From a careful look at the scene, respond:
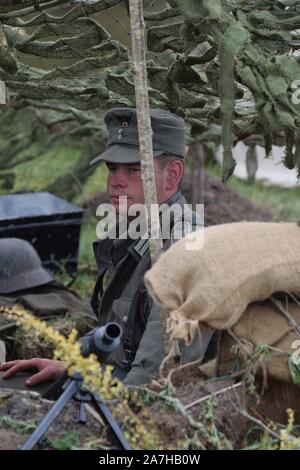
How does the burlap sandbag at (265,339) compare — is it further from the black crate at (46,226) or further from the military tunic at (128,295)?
the black crate at (46,226)

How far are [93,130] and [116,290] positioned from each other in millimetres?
3350

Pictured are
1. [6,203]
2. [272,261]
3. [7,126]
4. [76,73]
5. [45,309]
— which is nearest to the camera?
[272,261]

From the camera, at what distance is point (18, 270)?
6.86 meters

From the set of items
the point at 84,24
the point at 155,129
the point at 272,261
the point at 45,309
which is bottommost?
the point at 45,309

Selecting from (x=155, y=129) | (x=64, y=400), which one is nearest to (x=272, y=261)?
(x=64, y=400)

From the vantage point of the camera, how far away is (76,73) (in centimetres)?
518

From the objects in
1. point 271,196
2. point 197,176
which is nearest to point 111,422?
point 197,176

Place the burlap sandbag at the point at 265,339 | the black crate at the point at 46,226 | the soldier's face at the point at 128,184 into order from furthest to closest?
the black crate at the point at 46,226 < the soldier's face at the point at 128,184 < the burlap sandbag at the point at 265,339

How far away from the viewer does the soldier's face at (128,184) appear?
4855mm

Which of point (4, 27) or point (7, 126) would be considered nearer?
point (4, 27)

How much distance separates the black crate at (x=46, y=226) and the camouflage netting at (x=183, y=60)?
5.97ft

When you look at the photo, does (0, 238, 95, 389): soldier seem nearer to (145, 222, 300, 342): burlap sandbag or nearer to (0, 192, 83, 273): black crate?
(0, 192, 83, 273): black crate

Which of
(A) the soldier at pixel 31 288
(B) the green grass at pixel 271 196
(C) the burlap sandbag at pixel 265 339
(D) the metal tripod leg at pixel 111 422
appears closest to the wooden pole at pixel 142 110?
(C) the burlap sandbag at pixel 265 339
